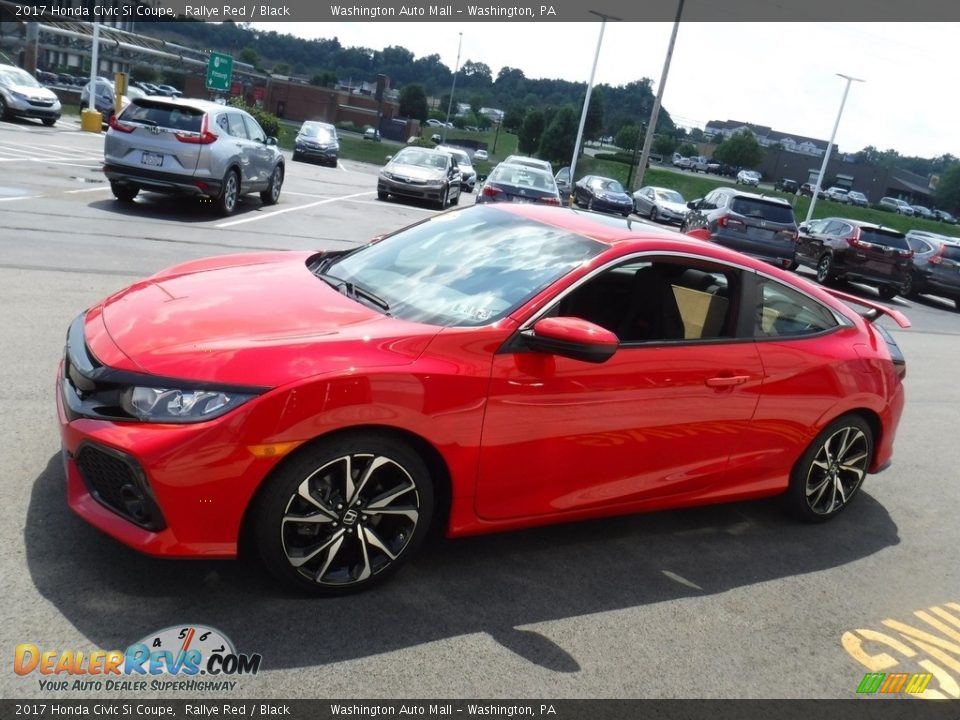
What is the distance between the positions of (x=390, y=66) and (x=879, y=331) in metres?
174

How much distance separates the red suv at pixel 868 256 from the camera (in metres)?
20.5

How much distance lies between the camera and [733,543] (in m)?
4.76

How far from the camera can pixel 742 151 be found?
334ft

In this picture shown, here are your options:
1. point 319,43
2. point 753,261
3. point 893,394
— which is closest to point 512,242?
point 753,261

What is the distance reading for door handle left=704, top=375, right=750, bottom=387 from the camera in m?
4.27

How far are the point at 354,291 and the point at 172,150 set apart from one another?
10289mm

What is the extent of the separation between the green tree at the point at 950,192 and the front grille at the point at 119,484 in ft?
422

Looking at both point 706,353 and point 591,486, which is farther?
point 706,353

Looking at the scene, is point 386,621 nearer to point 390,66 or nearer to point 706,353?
point 706,353

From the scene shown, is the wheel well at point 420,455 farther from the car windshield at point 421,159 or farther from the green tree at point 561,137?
the green tree at point 561,137

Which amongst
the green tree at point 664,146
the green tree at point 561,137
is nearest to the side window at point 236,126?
the green tree at point 561,137

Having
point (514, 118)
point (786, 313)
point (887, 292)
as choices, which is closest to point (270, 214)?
point (786, 313)

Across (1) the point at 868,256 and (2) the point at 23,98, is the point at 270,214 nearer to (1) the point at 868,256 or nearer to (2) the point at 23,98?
(1) the point at 868,256

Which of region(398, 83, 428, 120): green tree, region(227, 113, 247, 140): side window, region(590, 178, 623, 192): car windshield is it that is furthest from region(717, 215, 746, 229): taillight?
region(398, 83, 428, 120): green tree
